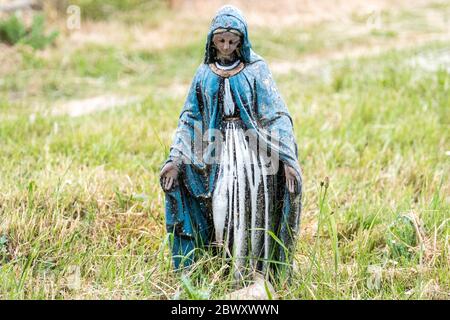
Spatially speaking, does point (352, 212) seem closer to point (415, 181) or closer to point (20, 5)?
point (415, 181)

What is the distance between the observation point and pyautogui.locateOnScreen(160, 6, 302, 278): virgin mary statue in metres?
3.35

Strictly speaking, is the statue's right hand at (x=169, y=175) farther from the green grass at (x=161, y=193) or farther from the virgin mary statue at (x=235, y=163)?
the green grass at (x=161, y=193)

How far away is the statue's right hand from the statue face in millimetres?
569

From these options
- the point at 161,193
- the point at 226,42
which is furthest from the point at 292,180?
the point at 161,193

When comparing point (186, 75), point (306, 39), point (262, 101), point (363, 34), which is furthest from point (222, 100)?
point (363, 34)

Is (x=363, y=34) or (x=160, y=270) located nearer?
(x=160, y=270)

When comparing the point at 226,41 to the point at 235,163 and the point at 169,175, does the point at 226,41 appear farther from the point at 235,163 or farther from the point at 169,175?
the point at 169,175

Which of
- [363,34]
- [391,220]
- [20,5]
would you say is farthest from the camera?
[363,34]

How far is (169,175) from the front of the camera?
3.39 metres

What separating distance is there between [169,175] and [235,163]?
12.2 inches

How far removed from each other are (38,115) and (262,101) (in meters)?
3.18

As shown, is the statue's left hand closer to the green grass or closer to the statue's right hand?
the green grass

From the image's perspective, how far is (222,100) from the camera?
339 centimetres

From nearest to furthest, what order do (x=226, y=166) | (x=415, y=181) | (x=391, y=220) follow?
(x=226, y=166), (x=391, y=220), (x=415, y=181)
